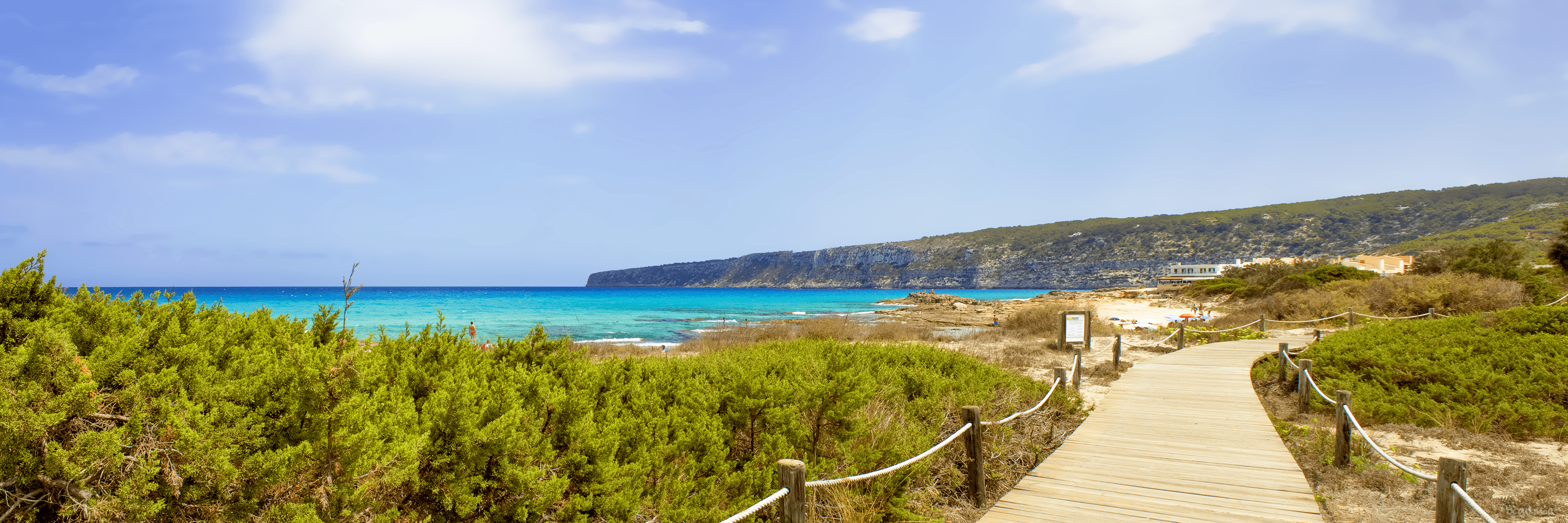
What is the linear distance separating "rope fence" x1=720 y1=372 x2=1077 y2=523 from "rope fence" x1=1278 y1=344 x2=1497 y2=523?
2902 millimetres

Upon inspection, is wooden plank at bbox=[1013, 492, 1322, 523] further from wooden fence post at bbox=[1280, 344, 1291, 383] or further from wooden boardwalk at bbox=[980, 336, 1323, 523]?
wooden fence post at bbox=[1280, 344, 1291, 383]

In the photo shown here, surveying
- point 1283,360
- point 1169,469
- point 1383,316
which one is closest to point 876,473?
point 1169,469

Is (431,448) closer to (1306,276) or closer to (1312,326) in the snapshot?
(1312,326)

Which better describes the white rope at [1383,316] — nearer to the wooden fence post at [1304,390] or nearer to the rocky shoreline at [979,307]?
the rocky shoreline at [979,307]

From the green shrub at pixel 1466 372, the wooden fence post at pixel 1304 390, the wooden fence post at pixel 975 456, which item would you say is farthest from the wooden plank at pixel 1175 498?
the wooden fence post at pixel 1304 390

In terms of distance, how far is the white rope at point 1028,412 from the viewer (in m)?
6.32

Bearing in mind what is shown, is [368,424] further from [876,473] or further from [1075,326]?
[1075,326]

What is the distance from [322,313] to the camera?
4688 millimetres

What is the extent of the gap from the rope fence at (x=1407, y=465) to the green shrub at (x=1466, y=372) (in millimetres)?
536

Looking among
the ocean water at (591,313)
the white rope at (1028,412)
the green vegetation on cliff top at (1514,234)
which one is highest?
the green vegetation on cliff top at (1514,234)

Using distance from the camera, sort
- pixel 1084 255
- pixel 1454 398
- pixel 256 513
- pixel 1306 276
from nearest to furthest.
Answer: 1. pixel 256 513
2. pixel 1454 398
3. pixel 1306 276
4. pixel 1084 255

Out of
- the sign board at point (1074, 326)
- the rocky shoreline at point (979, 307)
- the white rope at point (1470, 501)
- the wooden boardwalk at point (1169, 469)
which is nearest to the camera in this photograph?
the white rope at point (1470, 501)

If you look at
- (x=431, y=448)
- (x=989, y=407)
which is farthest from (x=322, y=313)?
(x=989, y=407)

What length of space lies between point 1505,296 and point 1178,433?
768 inches
